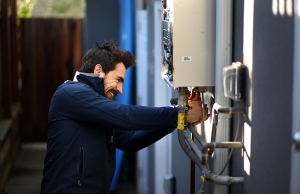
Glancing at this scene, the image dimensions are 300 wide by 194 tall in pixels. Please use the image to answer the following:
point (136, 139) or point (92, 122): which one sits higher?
point (92, 122)

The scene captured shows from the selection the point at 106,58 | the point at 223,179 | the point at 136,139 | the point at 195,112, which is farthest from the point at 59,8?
the point at 223,179

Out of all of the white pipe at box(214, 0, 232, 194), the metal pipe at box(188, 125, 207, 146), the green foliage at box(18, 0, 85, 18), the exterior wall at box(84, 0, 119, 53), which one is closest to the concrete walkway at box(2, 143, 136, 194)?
the exterior wall at box(84, 0, 119, 53)

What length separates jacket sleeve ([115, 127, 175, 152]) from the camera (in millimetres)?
3354

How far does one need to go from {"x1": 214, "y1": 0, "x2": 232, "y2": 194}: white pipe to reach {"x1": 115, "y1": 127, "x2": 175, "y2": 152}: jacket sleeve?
0.54 metres

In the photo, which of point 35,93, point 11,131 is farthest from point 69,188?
point 35,93

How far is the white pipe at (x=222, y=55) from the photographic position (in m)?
2.79

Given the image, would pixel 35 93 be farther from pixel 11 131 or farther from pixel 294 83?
pixel 294 83

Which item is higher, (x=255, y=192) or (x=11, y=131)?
(x=255, y=192)

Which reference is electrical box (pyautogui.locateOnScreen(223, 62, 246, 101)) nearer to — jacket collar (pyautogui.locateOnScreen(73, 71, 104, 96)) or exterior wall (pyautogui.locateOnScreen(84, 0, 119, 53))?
jacket collar (pyautogui.locateOnScreen(73, 71, 104, 96))

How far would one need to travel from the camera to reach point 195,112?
305cm

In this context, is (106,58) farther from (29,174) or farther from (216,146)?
(29,174)

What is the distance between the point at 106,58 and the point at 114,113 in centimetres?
41

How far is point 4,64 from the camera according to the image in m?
8.35

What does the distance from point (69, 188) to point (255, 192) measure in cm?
105
